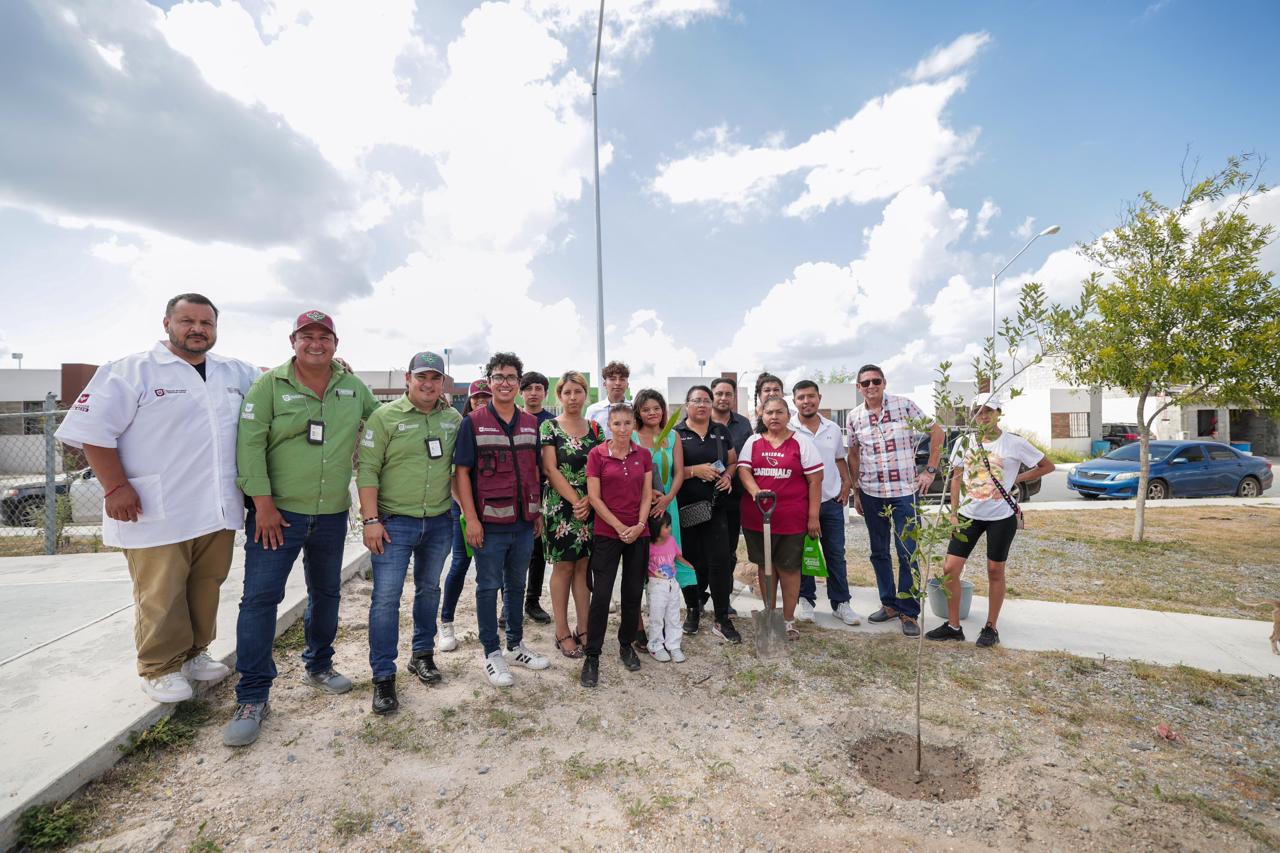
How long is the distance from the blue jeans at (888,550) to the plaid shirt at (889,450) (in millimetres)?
95

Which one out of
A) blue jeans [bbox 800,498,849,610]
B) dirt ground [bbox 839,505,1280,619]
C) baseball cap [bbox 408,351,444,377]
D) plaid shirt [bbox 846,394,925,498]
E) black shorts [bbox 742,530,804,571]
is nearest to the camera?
baseball cap [bbox 408,351,444,377]

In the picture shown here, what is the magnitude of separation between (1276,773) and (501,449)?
167 inches

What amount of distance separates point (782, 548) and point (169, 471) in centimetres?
381

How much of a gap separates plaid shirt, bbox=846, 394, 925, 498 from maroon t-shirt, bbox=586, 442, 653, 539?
6.44ft

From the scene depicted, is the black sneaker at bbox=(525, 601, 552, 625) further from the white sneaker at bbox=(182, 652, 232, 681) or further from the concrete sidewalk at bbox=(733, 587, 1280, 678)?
the white sneaker at bbox=(182, 652, 232, 681)

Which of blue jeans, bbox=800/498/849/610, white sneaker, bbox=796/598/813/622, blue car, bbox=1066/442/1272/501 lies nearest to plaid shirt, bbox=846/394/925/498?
blue jeans, bbox=800/498/849/610

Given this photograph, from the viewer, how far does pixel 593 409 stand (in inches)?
213

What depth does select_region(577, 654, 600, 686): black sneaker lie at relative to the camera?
11.8 ft

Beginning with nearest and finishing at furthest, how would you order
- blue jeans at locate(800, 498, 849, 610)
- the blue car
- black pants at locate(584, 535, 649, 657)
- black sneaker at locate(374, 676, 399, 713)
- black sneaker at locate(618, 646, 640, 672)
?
black sneaker at locate(374, 676, 399, 713) → black pants at locate(584, 535, 649, 657) → black sneaker at locate(618, 646, 640, 672) → blue jeans at locate(800, 498, 849, 610) → the blue car

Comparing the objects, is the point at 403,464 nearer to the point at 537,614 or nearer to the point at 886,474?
the point at 537,614

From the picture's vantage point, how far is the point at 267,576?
9.78 ft

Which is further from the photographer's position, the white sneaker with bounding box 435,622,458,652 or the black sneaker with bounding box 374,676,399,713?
the white sneaker with bounding box 435,622,458,652

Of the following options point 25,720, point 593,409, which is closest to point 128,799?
point 25,720

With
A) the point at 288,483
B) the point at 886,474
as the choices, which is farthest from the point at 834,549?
the point at 288,483
